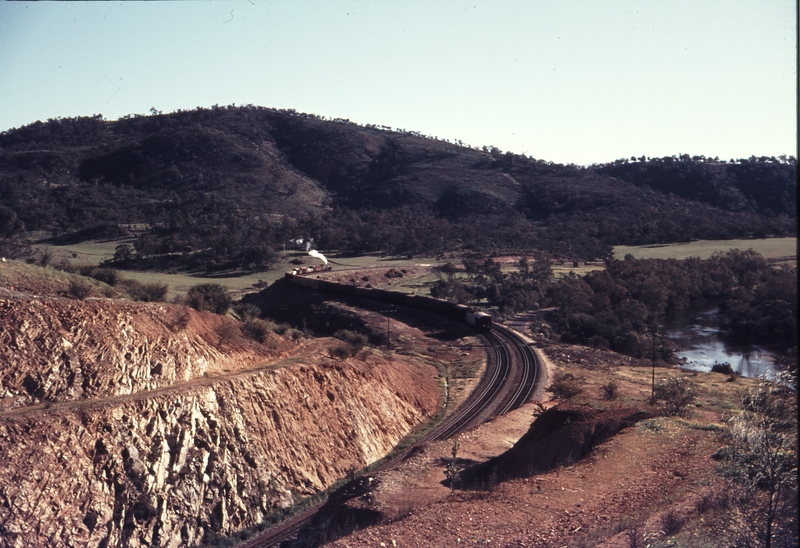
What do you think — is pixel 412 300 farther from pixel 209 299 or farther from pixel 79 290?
pixel 79 290

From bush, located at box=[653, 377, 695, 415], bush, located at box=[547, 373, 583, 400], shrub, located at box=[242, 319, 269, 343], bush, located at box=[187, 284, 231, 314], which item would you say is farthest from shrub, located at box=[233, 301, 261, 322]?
bush, located at box=[653, 377, 695, 415]

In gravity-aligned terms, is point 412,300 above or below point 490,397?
above

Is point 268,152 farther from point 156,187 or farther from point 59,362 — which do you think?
point 59,362

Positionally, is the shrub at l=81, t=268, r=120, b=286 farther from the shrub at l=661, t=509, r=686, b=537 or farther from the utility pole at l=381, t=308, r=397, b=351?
the shrub at l=661, t=509, r=686, b=537

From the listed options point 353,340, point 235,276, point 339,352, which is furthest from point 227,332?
point 235,276

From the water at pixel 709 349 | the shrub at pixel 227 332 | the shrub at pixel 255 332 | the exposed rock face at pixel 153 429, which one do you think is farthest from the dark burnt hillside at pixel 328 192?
the exposed rock face at pixel 153 429

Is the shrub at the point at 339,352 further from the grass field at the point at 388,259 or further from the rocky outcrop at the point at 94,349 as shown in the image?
the grass field at the point at 388,259
